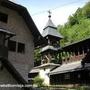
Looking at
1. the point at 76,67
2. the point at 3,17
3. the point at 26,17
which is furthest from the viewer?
the point at 76,67

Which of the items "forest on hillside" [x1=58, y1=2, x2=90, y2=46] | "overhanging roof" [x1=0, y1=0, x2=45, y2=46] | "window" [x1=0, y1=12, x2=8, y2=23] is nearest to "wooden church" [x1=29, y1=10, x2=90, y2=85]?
"overhanging roof" [x1=0, y1=0, x2=45, y2=46]

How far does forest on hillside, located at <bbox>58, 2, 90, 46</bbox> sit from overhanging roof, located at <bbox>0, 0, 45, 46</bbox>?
37.1 metres

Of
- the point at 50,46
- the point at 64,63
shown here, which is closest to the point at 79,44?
the point at 64,63

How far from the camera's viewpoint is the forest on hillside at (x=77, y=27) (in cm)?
6856

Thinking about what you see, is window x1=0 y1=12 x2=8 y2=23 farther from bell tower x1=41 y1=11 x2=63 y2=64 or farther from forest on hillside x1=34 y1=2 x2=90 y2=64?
forest on hillside x1=34 y1=2 x2=90 y2=64

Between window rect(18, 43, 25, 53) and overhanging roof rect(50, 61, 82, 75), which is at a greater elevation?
window rect(18, 43, 25, 53)

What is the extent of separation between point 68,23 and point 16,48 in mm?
55601

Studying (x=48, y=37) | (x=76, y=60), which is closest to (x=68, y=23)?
(x=48, y=37)

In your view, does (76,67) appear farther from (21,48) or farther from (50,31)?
(50,31)

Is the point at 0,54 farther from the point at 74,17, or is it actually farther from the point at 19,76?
the point at 74,17

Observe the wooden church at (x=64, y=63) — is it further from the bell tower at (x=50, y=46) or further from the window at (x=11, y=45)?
the window at (x=11, y=45)

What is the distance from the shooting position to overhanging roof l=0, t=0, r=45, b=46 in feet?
83.9

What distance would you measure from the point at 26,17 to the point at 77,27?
47.6 meters

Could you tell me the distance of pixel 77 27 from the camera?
73.8 m
